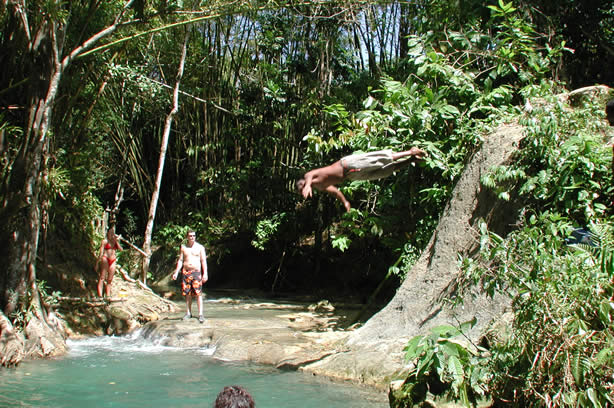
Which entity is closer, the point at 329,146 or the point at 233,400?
the point at 233,400

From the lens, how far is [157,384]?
22.9 feet

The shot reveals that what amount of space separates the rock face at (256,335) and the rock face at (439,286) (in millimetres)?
581

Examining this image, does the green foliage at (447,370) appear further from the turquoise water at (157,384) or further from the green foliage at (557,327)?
the turquoise water at (157,384)

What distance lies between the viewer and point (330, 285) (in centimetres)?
1500

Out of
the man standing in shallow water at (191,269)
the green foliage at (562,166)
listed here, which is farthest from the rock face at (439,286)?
the man standing in shallow water at (191,269)

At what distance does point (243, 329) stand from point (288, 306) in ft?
11.6

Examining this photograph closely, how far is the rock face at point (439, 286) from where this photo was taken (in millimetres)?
6695

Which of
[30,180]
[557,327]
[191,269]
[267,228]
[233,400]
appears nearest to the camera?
[233,400]

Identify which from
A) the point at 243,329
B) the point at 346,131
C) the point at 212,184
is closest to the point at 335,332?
the point at 243,329

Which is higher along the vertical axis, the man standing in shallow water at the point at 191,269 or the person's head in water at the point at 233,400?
the man standing in shallow water at the point at 191,269

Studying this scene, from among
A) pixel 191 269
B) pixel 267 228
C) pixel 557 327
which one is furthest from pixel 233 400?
pixel 267 228

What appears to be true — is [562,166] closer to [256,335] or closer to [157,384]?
[256,335]

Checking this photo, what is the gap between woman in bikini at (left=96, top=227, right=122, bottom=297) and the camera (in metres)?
10.6

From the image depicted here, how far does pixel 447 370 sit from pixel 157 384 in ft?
12.5
